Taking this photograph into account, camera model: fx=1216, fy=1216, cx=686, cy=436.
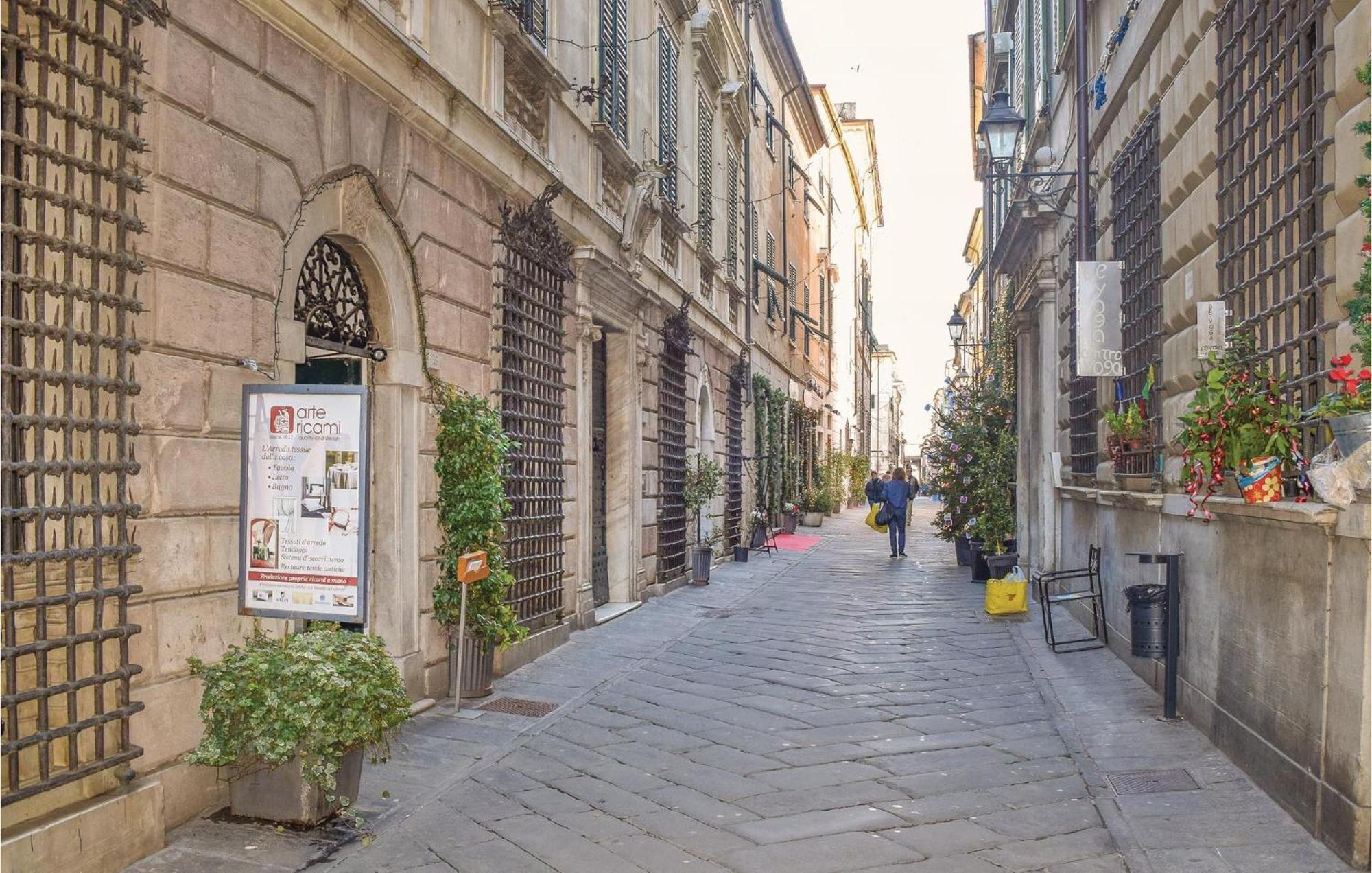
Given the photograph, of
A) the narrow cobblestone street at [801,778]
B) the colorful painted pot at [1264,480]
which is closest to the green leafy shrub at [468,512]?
the narrow cobblestone street at [801,778]

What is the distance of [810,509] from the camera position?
1174 inches

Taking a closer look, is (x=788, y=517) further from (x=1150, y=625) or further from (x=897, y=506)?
(x=1150, y=625)

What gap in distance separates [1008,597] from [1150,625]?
523 cm

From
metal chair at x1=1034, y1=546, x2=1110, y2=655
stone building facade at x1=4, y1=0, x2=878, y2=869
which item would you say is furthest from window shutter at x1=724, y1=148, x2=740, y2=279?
metal chair at x1=1034, y1=546, x2=1110, y2=655

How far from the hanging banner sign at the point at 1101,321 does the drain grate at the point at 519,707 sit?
4861 mm

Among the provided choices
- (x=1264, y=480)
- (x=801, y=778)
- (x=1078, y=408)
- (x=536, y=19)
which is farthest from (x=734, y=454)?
(x=1264, y=480)

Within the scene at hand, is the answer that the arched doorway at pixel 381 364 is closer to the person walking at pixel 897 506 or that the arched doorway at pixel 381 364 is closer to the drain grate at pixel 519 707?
the drain grate at pixel 519 707

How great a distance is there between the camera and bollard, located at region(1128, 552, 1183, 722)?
277 inches

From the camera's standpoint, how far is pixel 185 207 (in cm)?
509

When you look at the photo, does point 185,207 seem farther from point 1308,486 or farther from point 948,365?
point 948,365

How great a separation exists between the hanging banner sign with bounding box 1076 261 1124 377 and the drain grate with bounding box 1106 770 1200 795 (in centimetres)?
417

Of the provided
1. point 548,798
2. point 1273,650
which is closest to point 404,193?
point 548,798

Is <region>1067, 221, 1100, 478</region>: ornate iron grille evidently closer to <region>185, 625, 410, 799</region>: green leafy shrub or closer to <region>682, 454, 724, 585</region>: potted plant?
<region>682, 454, 724, 585</region>: potted plant

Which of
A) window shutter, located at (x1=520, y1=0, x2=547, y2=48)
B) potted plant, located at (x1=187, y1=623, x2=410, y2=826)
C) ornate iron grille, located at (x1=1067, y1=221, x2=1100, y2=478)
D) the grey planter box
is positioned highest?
window shutter, located at (x1=520, y1=0, x2=547, y2=48)
